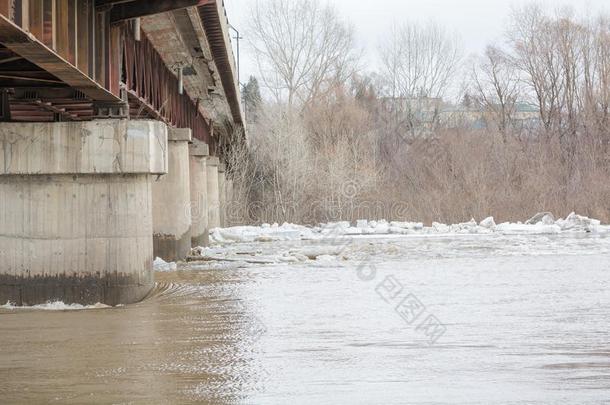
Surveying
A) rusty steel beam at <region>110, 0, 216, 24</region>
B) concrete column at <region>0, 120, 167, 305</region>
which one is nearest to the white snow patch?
concrete column at <region>0, 120, 167, 305</region>

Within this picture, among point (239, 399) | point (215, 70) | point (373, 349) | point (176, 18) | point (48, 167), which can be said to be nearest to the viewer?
point (239, 399)

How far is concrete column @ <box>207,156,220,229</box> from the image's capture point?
1617 inches

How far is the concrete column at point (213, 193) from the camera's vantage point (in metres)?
41.1

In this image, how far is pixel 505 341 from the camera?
11.6m

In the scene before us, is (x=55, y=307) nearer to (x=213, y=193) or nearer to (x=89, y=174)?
(x=89, y=174)

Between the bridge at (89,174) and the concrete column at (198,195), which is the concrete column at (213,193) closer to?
the concrete column at (198,195)

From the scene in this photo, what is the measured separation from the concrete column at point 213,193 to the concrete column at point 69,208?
25.1m

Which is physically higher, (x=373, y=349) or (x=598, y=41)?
(x=598, y=41)

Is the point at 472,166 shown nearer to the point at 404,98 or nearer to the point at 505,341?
the point at 404,98

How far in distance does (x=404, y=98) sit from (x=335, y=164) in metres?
32.7

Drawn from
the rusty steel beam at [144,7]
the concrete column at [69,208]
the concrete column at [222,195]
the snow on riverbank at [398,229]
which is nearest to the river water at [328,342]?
the concrete column at [69,208]

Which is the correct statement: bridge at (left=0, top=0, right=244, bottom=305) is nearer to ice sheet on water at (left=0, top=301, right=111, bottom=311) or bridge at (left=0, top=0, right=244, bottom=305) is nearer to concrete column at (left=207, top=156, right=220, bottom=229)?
ice sheet on water at (left=0, top=301, right=111, bottom=311)

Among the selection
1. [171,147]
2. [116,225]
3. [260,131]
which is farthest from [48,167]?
[260,131]

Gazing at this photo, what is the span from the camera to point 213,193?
4194 centimetres
